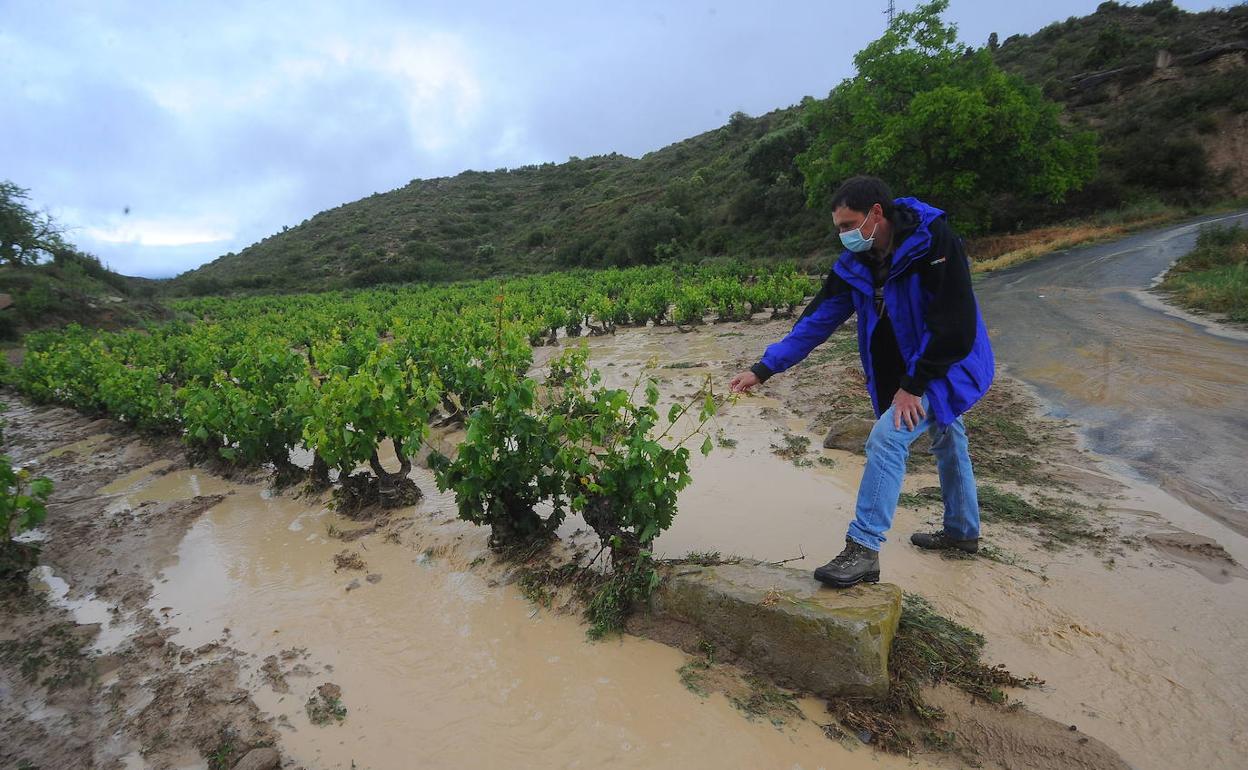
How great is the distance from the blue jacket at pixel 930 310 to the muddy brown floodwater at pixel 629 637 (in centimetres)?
117

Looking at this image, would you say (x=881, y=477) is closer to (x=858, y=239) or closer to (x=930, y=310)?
(x=930, y=310)

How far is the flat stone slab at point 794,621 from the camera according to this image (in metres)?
2.49

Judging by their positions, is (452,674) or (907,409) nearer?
(907,409)

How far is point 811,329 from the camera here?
3.24 metres

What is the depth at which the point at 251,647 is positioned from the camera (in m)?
3.43

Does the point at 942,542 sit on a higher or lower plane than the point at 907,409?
lower

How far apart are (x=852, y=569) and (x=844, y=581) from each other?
0.23 feet

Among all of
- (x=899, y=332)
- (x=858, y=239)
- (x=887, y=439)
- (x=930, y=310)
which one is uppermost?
(x=858, y=239)

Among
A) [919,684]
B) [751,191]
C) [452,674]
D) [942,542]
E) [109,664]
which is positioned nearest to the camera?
[919,684]

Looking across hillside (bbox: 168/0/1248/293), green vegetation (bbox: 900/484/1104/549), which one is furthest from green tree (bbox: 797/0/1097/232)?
green vegetation (bbox: 900/484/1104/549)

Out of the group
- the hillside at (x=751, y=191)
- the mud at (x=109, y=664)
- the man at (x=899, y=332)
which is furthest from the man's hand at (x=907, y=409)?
the hillside at (x=751, y=191)

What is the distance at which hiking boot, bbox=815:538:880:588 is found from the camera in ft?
9.10

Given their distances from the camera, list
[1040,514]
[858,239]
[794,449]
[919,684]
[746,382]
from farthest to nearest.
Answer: [794,449]
[1040,514]
[746,382]
[858,239]
[919,684]

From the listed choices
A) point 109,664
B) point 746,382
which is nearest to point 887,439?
point 746,382
